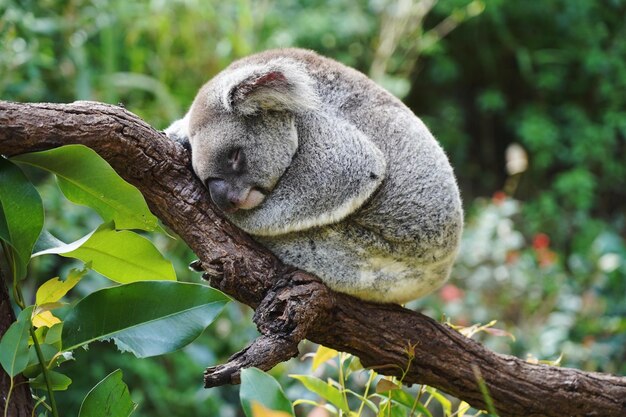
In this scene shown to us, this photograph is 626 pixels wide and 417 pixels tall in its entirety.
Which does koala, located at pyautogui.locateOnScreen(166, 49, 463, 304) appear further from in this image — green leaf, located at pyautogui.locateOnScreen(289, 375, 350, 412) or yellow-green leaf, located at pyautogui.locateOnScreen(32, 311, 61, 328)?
yellow-green leaf, located at pyautogui.locateOnScreen(32, 311, 61, 328)

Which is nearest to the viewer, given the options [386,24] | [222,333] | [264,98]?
[264,98]

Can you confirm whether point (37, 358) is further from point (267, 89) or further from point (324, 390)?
point (267, 89)

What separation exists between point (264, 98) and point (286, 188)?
0.90ft

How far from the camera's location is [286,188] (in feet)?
7.30

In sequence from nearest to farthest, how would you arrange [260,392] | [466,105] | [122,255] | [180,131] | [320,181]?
[260,392] → [122,255] → [320,181] → [180,131] → [466,105]

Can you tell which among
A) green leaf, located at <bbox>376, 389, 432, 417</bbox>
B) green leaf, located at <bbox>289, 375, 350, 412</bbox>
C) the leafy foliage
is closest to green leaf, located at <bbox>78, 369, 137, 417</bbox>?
the leafy foliage

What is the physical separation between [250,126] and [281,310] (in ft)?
2.11

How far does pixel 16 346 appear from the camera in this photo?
148 centimetres

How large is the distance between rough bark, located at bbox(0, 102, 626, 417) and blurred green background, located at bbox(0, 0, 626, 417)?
1.25 meters

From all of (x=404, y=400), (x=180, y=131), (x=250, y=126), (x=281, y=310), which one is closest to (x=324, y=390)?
Result: (x=404, y=400)

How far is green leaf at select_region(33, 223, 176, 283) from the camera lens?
1.70 m

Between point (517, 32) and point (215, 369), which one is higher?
point (517, 32)

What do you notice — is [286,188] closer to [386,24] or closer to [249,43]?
[249,43]

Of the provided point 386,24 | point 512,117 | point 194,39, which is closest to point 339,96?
point 194,39
